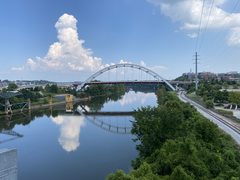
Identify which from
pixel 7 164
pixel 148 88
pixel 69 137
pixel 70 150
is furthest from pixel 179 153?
pixel 148 88

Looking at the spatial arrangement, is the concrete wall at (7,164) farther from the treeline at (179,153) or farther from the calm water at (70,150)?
the calm water at (70,150)

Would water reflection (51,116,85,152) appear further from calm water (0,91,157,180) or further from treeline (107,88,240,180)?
treeline (107,88,240,180)

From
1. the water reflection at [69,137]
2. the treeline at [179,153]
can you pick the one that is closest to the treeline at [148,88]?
the water reflection at [69,137]

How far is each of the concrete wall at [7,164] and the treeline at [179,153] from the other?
3323 millimetres

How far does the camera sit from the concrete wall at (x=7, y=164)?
2.27 meters

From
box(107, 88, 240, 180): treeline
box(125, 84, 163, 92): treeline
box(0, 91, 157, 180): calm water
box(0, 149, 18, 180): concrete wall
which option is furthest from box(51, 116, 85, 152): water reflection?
box(125, 84, 163, 92): treeline

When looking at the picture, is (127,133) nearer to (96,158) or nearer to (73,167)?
(96,158)

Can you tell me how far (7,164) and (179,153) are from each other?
703 centimetres

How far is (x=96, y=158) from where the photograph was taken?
43.4 ft

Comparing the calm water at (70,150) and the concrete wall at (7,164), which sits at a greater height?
the concrete wall at (7,164)

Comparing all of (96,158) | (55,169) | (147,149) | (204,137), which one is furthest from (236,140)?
(55,169)

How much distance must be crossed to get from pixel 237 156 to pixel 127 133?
1260cm

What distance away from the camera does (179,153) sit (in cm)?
741

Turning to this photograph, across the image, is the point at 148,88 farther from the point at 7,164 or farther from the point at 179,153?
the point at 7,164
